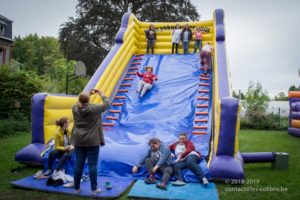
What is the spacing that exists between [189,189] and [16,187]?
2.38 meters

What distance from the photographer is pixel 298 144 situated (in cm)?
888

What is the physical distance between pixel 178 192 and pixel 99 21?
60.5ft

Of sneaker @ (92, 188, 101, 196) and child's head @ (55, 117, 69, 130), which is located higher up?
child's head @ (55, 117, 69, 130)

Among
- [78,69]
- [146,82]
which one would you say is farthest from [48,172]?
[78,69]

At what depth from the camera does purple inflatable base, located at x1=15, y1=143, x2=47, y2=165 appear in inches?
211

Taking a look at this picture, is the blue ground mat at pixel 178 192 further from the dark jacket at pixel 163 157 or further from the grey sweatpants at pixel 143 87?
the grey sweatpants at pixel 143 87

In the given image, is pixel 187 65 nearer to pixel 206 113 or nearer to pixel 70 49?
pixel 206 113

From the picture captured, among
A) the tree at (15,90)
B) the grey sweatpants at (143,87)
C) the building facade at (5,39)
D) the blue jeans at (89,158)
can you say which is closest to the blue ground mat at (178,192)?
the blue jeans at (89,158)

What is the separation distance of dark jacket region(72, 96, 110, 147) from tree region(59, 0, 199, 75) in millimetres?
17194

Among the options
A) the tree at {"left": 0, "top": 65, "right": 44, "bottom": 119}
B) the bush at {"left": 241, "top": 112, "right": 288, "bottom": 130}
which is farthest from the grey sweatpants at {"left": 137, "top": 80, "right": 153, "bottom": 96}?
the bush at {"left": 241, "top": 112, "right": 288, "bottom": 130}

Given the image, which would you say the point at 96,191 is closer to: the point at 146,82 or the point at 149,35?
the point at 146,82

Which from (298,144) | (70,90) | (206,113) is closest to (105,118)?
(206,113)

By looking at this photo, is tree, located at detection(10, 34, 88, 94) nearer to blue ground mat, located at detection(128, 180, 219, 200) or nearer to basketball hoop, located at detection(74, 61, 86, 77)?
basketball hoop, located at detection(74, 61, 86, 77)

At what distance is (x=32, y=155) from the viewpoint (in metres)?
5.37
